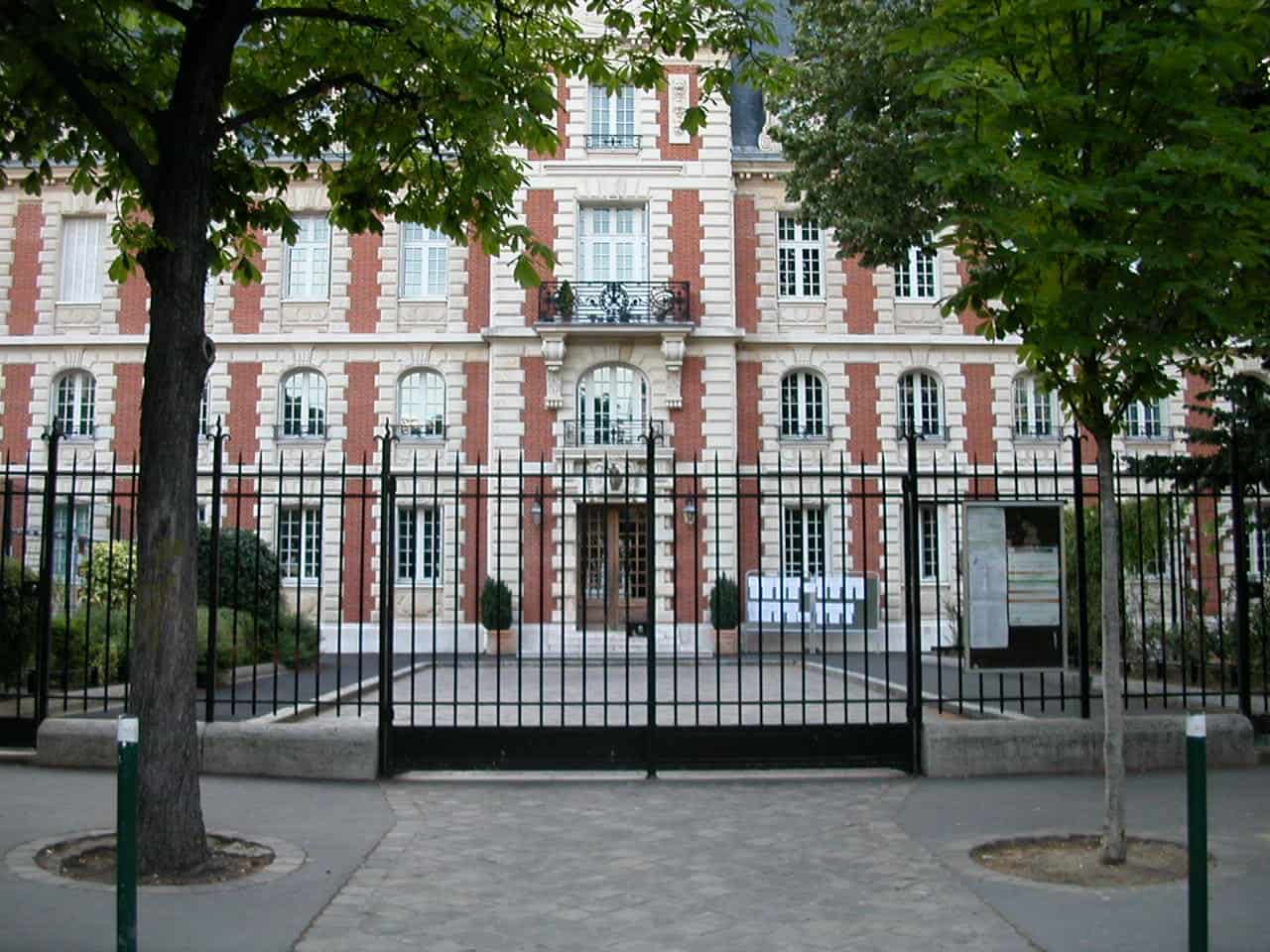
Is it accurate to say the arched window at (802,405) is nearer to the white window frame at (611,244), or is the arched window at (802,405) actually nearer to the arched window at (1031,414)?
the white window frame at (611,244)

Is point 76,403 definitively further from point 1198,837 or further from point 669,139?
point 1198,837

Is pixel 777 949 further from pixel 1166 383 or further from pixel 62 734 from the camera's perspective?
pixel 62 734

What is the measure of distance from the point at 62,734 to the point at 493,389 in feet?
61.8

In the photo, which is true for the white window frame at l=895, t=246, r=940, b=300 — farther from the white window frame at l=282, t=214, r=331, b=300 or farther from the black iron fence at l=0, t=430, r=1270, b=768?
the white window frame at l=282, t=214, r=331, b=300

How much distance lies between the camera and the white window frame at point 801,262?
29.1 m

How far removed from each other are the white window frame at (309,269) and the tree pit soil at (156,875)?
22935 millimetres

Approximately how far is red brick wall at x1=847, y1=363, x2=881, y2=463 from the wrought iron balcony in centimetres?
726

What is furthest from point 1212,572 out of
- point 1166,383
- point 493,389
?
point 1166,383

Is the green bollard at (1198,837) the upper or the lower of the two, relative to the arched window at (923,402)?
lower

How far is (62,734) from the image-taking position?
373 inches

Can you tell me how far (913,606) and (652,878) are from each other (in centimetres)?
368

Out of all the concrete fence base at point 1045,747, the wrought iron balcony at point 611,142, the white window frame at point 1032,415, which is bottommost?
the concrete fence base at point 1045,747

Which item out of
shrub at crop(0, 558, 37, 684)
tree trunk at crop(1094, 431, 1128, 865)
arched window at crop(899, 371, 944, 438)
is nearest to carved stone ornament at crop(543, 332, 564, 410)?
arched window at crop(899, 371, 944, 438)

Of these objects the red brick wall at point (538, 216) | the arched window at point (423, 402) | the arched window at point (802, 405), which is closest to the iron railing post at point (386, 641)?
the red brick wall at point (538, 216)
